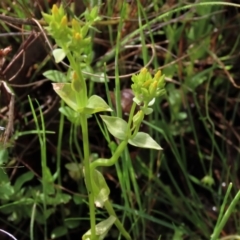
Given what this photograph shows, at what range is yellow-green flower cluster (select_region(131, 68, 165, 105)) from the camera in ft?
2.13

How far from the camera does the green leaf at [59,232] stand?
3.00 ft

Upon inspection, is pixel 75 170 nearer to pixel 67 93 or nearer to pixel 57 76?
pixel 57 76

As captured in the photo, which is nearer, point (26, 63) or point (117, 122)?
point (117, 122)

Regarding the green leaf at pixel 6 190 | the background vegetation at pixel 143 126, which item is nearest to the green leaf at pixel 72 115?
the background vegetation at pixel 143 126

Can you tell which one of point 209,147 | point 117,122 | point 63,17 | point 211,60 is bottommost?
point 209,147

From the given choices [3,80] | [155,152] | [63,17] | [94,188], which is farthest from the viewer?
[155,152]

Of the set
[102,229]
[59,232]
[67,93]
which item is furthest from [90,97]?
[59,232]

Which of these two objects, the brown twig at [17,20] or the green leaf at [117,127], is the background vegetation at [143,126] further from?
the green leaf at [117,127]

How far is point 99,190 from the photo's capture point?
729 millimetres

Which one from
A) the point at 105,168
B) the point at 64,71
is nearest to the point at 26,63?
the point at 64,71

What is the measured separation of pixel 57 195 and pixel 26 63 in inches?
9.6

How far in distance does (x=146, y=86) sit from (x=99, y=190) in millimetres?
162

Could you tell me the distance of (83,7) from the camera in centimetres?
101

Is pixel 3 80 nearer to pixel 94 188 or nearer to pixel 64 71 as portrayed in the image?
pixel 64 71
